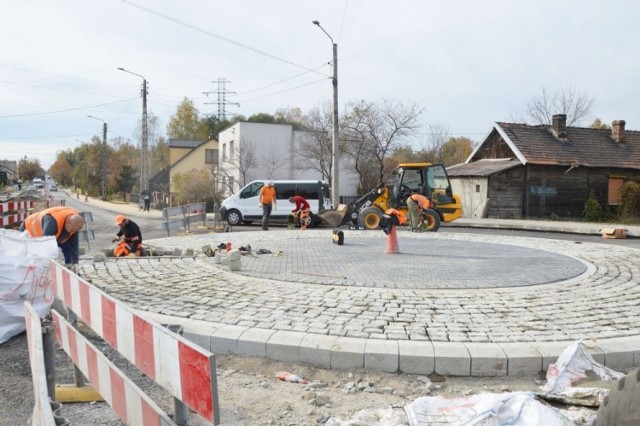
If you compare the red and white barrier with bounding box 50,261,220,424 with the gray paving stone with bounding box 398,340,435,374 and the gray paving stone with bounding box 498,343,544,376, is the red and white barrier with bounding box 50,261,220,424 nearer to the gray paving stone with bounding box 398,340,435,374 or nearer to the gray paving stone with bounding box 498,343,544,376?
the gray paving stone with bounding box 398,340,435,374

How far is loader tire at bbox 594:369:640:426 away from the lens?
272 centimetres

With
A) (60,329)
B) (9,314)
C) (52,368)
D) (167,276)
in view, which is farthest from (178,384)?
(167,276)

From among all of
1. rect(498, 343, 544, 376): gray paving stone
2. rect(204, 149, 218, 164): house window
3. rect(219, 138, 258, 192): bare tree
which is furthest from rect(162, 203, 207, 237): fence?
rect(204, 149, 218, 164): house window

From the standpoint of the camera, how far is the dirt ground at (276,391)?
3.78m

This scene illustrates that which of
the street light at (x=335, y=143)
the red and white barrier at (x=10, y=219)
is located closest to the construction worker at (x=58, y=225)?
the red and white barrier at (x=10, y=219)

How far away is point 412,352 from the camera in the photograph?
463 cm

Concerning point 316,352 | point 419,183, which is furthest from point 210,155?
point 316,352

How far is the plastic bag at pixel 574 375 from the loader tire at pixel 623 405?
0.82 meters

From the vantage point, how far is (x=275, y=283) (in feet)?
24.9

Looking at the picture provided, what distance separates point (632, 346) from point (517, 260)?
5345mm

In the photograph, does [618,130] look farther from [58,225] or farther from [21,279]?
[21,279]

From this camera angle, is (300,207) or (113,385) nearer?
(113,385)

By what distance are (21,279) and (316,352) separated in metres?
3.48

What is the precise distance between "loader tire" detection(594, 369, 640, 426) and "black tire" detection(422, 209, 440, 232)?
1467 centimetres
